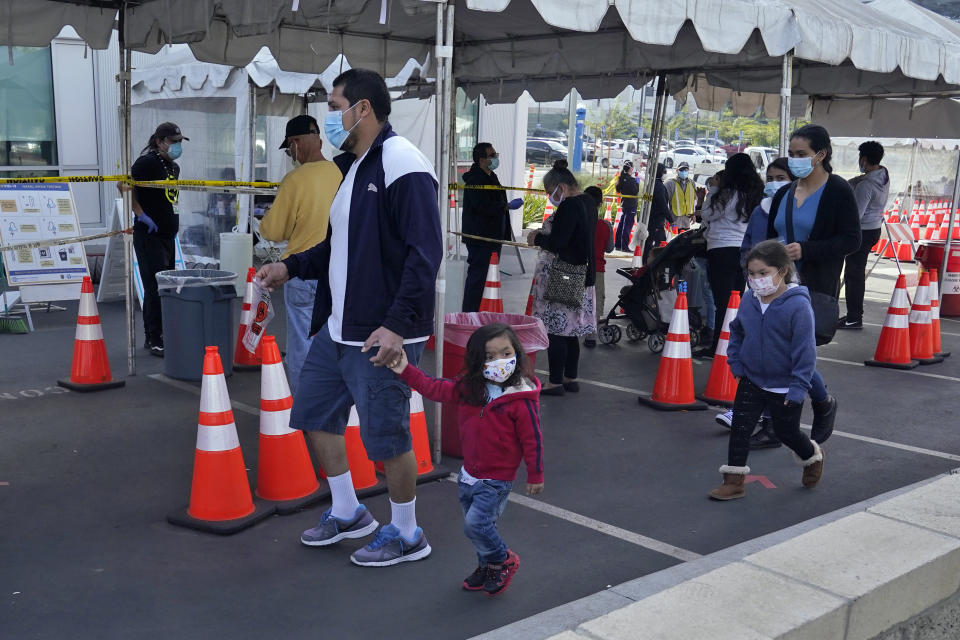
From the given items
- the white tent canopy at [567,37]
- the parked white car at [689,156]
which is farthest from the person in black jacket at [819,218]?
the parked white car at [689,156]

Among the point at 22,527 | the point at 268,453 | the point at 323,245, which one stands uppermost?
the point at 323,245

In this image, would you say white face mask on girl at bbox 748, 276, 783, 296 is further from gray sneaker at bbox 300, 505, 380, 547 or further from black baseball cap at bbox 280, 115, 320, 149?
black baseball cap at bbox 280, 115, 320, 149

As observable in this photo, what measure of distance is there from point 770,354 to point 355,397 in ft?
7.78

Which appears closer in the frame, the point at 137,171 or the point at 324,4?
the point at 324,4

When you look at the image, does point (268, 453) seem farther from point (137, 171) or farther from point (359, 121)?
point (137, 171)

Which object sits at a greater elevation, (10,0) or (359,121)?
(10,0)

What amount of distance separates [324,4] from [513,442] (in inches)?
193

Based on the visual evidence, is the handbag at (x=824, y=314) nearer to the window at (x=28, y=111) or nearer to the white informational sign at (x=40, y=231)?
the white informational sign at (x=40, y=231)

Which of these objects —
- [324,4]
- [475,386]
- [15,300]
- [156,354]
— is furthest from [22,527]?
[15,300]

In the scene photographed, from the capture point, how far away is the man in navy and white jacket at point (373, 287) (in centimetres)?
373

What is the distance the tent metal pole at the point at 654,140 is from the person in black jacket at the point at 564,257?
3523 millimetres

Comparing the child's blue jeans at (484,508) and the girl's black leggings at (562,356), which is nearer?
the child's blue jeans at (484,508)

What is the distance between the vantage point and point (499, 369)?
362cm

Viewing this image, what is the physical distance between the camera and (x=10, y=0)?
725cm
